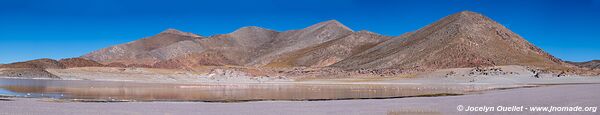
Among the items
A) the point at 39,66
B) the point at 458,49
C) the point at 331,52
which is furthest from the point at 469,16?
the point at 39,66

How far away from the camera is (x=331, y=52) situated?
146875 millimetres

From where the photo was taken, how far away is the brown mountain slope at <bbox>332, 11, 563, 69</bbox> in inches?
3484

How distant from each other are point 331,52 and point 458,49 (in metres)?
56.5

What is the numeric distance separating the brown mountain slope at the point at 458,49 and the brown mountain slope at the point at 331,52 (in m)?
18.7

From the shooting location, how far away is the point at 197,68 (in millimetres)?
73438

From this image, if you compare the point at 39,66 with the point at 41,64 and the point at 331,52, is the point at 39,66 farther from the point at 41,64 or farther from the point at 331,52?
the point at 331,52

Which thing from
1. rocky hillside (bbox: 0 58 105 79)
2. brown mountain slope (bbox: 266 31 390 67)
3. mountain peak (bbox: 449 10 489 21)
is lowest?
rocky hillside (bbox: 0 58 105 79)

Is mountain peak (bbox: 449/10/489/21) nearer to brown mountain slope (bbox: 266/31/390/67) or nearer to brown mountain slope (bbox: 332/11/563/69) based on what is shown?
brown mountain slope (bbox: 332/11/563/69)

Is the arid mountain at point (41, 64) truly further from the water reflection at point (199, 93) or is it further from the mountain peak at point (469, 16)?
the mountain peak at point (469, 16)

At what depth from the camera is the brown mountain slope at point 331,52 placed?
14138 centimetres

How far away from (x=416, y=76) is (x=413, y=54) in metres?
28.4

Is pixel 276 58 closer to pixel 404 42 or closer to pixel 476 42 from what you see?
pixel 404 42

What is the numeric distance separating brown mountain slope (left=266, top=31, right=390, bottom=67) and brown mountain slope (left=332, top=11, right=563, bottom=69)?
1870 centimetres

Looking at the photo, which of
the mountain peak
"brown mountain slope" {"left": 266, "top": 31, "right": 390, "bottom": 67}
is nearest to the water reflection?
the mountain peak
